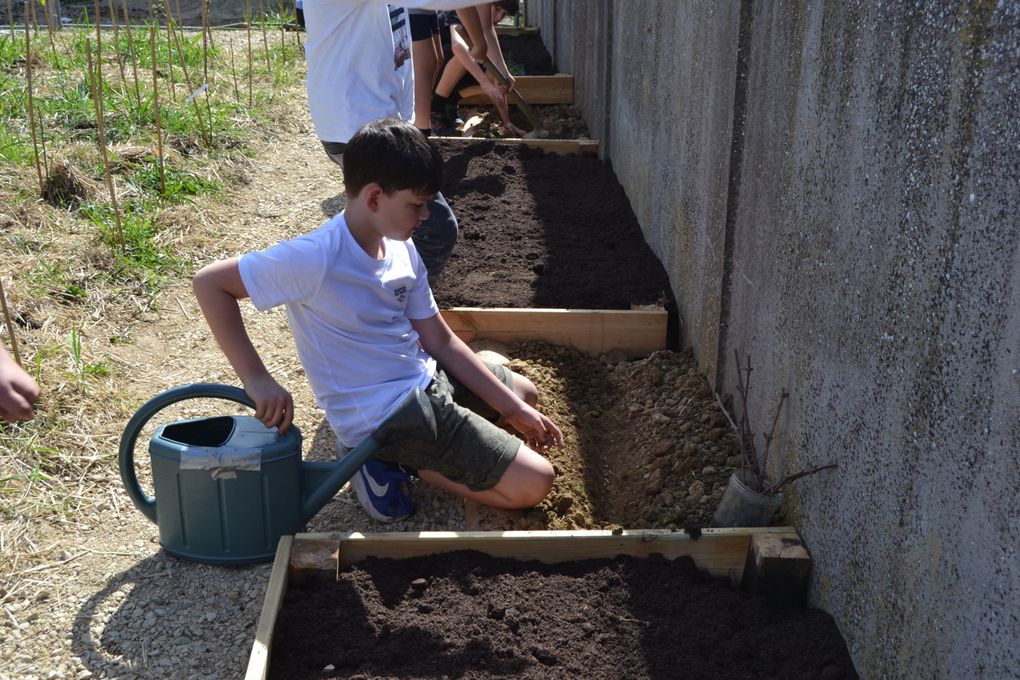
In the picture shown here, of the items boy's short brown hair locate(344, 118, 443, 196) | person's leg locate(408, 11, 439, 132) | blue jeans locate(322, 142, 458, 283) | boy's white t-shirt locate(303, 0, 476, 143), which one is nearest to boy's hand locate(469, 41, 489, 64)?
person's leg locate(408, 11, 439, 132)

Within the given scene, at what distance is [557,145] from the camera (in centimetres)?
701

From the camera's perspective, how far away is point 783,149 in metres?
2.90

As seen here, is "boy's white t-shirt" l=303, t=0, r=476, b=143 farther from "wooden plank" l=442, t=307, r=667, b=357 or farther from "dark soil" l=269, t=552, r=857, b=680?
"dark soil" l=269, t=552, r=857, b=680

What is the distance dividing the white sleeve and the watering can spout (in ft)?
1.38

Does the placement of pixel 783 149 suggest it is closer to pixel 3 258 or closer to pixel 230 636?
pixel 230 636

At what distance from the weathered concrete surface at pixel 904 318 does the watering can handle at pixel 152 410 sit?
5.00 ft

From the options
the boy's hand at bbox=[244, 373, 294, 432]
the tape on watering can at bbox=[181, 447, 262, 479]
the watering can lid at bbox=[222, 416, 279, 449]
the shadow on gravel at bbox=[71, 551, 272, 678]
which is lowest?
the shadow on gravel at bbox=[71, 551, 272, 678]

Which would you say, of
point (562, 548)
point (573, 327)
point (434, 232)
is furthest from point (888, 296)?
point (434, 232)

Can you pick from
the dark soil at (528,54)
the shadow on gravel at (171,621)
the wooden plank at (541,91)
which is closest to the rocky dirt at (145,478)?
the shadow on gravel at (171,621)

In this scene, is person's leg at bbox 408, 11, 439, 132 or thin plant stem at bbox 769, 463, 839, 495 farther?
person's leg at bbox 408, 11, 439, 132

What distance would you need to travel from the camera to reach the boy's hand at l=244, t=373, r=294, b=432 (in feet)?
9.04

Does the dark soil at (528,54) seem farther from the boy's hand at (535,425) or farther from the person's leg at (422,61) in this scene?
the boy's hand at (535,425)

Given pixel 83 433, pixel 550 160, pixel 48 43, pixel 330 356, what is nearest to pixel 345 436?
pixel 330 356

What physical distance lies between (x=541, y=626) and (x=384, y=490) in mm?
870
